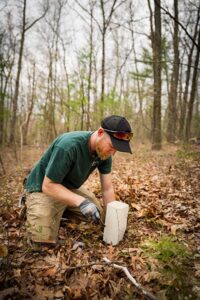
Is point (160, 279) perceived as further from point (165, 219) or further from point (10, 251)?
point (10, 251)

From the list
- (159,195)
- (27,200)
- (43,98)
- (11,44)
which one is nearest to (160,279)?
(27,200)

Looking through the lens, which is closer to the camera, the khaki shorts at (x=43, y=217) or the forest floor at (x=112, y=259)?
the forest floor at (x=112, y=259)

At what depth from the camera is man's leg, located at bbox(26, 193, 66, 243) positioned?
312 cm

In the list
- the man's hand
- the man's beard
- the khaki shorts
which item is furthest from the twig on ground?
the man's beard

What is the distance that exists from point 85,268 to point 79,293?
15.7 inches

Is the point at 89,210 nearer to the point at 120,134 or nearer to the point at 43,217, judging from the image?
the point at 43,217

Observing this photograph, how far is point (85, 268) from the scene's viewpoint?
277 centimetres

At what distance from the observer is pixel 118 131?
2.92m

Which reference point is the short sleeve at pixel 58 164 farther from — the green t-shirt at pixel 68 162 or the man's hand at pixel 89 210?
the man's hand at pixel 89 210

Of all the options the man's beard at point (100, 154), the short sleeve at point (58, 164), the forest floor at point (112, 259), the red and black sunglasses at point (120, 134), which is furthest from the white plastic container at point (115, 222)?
the red and black sunglasses at point (120, 134)

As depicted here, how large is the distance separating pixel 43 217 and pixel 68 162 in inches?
33.1

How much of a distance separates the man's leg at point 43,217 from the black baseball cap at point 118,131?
126cm

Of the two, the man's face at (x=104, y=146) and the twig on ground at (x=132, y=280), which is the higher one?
the man's face at (x=104, y=146)

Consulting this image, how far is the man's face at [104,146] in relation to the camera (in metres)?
3.03
